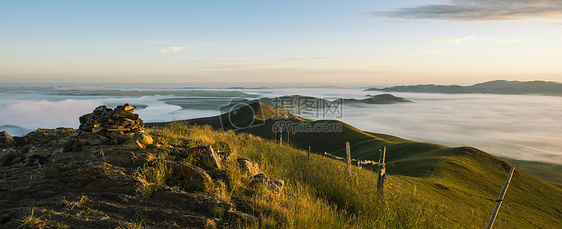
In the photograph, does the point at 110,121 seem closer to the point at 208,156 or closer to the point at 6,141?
the point at 6,141

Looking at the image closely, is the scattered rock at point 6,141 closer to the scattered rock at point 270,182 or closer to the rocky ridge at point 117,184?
the rocky ridge at point 117,184

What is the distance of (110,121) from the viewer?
9055 mm

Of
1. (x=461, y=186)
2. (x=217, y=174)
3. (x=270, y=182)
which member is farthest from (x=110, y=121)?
(x=461, y=186)

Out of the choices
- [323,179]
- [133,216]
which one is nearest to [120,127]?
[133,216]

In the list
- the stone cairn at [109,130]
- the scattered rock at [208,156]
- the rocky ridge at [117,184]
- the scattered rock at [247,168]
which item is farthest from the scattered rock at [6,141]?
the scattered rock at [247,168]

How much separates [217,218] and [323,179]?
375 cm

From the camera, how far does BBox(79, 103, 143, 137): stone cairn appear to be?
28.8ft

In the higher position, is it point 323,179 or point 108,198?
point 108,198

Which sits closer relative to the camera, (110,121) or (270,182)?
(270,182)

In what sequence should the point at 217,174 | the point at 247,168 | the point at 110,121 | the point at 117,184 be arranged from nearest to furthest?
the point at 117,184 → the point at 217,174 → the point at 247,168 → the point at 110,121

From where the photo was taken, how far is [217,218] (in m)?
4.77

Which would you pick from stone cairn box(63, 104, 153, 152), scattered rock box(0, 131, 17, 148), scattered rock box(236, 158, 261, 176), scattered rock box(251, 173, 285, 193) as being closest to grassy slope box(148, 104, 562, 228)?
scattered rock box(236, 158, 261, 176)

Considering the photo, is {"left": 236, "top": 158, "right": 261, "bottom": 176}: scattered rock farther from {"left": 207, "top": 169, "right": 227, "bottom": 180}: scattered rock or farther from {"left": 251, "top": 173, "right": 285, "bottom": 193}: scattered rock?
{"left": 207, "top": 169, "right": 227, "bottom": 180}: scattered rock

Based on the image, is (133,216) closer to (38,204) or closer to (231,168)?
(38,204)
